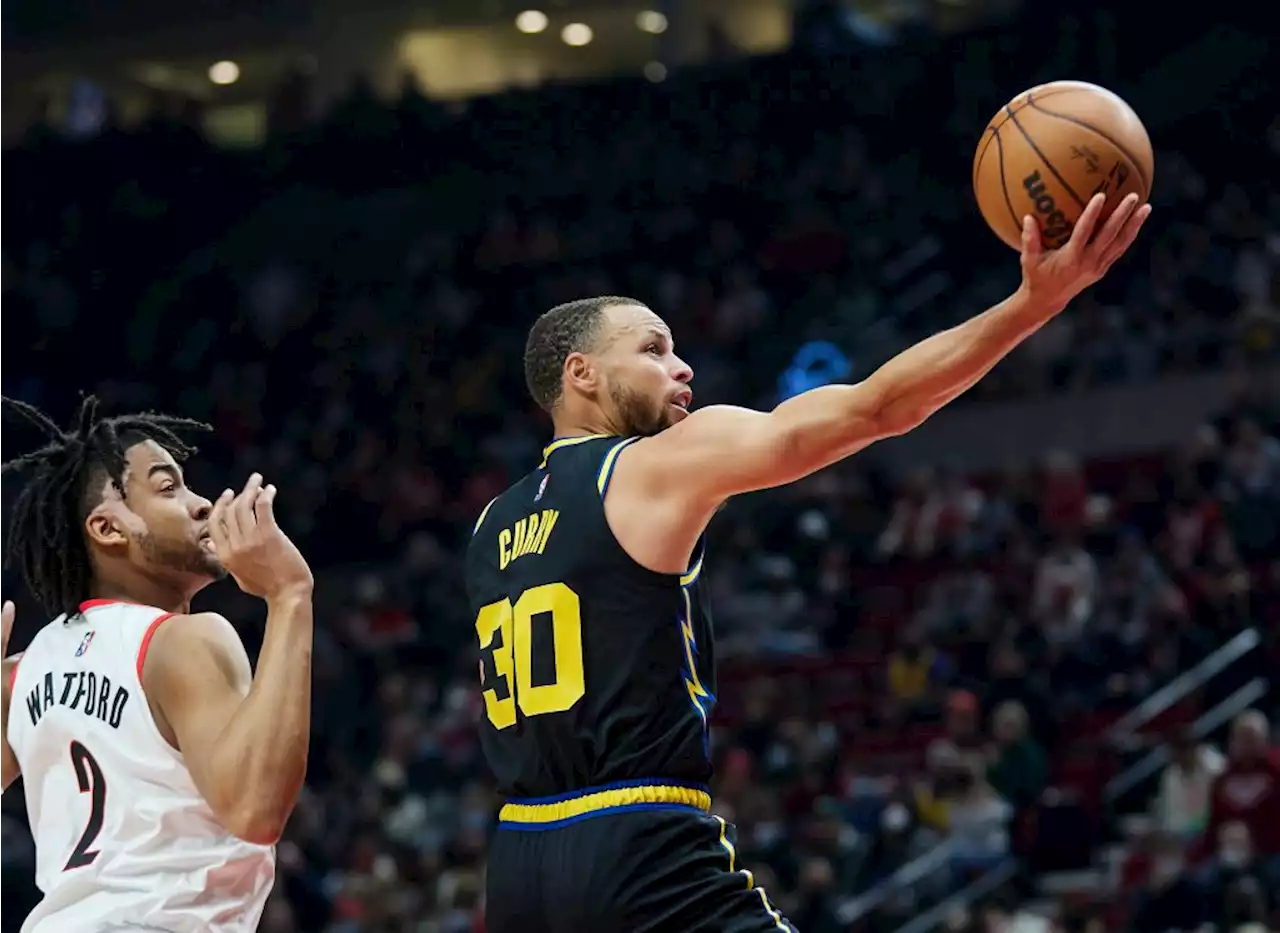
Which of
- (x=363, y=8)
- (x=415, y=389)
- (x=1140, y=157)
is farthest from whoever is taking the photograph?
(x=363, y=8)

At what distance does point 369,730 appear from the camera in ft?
50.8

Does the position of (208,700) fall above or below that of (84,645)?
below

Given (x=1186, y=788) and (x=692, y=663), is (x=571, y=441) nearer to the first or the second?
(x=692, y=663)

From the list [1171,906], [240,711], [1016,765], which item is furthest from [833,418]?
[1016,765]

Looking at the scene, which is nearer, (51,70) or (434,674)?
(434,674)

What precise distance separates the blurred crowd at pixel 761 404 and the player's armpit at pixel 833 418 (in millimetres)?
6771

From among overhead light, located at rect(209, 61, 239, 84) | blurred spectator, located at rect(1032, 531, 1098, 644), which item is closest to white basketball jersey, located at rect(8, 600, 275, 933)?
blurred spectator, located at rect(1032, 531, 1098, 644)

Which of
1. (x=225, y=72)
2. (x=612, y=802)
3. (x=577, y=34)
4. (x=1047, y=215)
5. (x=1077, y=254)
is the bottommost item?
(x=612, y=802)

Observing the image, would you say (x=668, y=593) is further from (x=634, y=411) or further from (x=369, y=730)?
(x=369, y=730)

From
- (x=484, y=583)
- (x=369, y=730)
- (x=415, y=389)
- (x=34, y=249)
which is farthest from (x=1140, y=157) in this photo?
(x=34, y=249)

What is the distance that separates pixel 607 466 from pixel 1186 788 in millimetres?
7954

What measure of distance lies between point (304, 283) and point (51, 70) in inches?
310

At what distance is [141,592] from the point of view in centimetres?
446

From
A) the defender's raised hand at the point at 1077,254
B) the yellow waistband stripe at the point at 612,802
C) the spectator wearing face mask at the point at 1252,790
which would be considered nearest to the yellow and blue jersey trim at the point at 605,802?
the yellow waistband stripe at the point at 612,802
